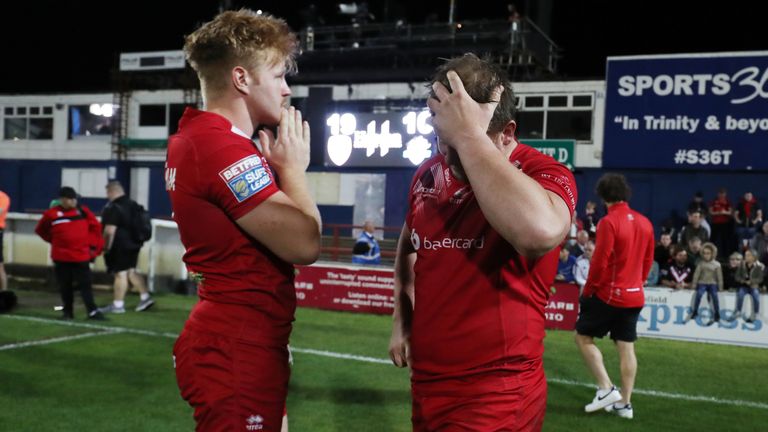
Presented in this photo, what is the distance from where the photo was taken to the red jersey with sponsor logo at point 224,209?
2.19 metres

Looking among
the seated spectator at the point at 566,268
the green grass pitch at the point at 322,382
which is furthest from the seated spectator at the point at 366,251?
the seated spectator at the point at 566,268

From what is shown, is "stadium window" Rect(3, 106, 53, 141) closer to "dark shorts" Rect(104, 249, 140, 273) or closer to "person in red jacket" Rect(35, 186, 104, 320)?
"dark shorts" Rect(104, 249, 140, 273)

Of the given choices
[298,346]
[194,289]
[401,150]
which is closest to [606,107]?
[401,150]

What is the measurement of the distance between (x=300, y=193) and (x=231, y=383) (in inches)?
25.5

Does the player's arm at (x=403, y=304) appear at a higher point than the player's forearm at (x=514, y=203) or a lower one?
lower

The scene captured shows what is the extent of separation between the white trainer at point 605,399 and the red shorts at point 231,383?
5024 millimetres

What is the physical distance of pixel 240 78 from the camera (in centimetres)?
234

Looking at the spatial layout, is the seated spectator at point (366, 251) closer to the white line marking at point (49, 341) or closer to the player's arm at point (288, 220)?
the white line marking at point (49, 341)

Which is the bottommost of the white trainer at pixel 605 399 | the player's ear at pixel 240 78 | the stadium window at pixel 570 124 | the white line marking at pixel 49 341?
the white line marking at pixel 49 341

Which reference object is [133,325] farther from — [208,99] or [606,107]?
[606,107]

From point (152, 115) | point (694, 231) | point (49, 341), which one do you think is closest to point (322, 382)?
point (49, 341)

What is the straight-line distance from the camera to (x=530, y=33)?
25.2m

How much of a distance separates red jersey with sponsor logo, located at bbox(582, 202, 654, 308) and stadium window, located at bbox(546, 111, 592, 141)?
17917mm

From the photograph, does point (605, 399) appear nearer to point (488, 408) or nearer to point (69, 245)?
point (488, 408)
